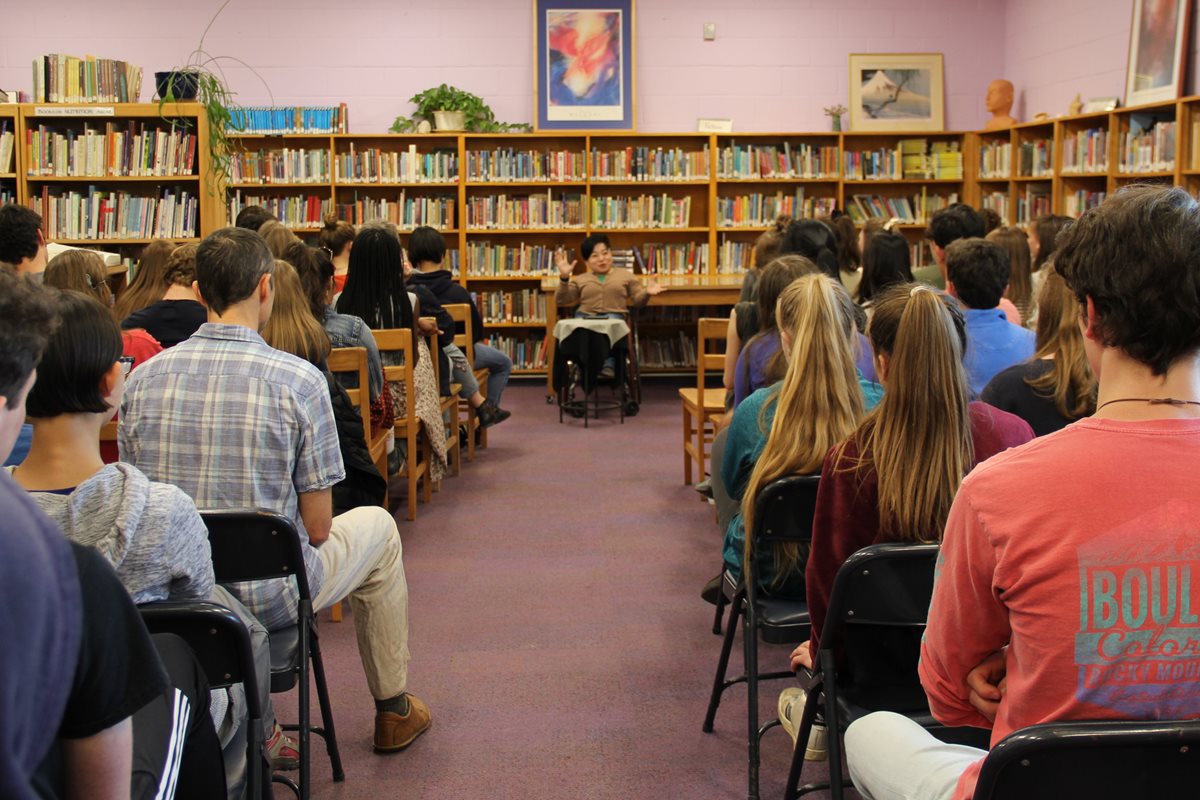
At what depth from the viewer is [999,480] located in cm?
124

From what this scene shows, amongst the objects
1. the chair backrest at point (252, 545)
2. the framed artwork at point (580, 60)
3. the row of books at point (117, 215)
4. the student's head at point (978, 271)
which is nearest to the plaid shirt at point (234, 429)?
the chair backrest at point (252, 545)

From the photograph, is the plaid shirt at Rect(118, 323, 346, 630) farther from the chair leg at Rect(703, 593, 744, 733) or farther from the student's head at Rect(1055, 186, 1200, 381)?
the student's head at Rect(1055, 186, 1200, 381)

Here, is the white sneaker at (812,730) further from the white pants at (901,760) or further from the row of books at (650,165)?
the row of books at (650,165)

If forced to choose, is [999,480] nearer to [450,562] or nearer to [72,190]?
[450,562]

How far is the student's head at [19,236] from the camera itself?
4.42 meters

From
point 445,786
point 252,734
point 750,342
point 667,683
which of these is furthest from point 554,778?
point 750,342

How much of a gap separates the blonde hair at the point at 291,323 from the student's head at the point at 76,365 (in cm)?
165

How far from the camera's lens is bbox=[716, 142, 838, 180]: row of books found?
8922 mm

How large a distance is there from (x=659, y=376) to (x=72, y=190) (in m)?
4.32

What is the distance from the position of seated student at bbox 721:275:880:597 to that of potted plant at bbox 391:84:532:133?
642cm

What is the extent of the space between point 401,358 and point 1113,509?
13.0ft

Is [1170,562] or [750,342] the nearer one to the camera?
[1170,562]

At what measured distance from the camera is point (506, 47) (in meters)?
9.02

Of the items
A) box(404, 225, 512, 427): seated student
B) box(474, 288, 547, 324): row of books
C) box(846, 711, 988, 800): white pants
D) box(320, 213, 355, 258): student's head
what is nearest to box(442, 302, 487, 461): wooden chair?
box(404, 225, 512, 427): seated student
